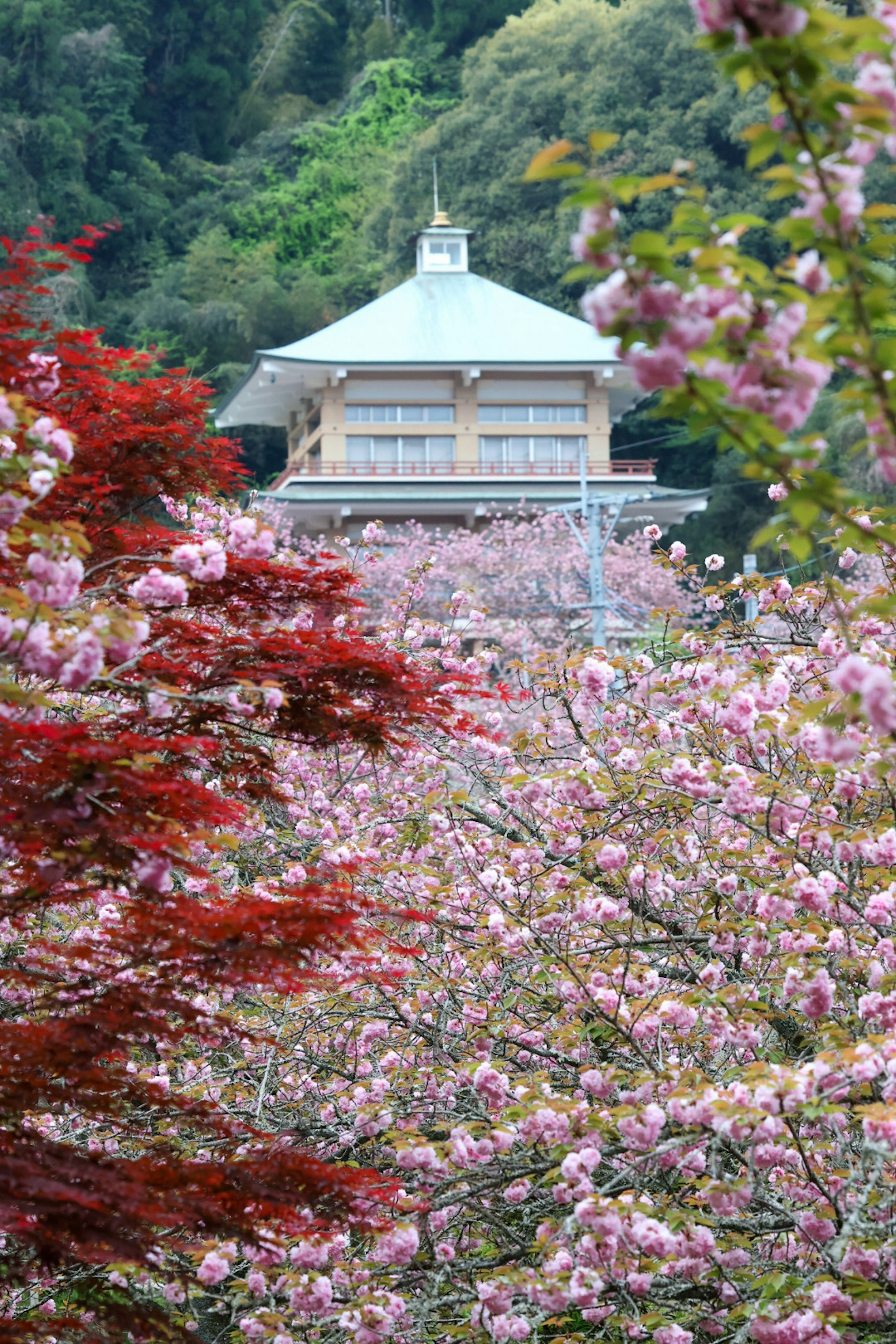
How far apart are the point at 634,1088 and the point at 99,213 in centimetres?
3659

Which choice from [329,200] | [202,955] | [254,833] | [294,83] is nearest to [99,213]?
[329,200]

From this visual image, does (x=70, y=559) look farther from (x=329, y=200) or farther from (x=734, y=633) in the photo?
(x=329, y=200)

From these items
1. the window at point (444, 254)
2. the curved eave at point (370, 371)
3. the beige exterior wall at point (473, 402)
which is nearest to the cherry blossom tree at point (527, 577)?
the beige exterior wall at point (473, 402)

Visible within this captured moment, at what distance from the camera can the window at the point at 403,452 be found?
84.1 ft

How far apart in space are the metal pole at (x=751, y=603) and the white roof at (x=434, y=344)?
1358 cm

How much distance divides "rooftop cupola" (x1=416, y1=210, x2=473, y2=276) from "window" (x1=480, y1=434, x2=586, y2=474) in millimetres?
4775

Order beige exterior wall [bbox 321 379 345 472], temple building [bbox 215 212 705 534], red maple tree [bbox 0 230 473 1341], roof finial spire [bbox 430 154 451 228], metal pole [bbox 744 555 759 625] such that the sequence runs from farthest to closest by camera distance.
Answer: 1. roof finial spire [bbox 430 154 451 228]
2. beige exterior wall [bbox 321 379 345 472]
3. temple building [bbox 215 212 705 534]
4. metal pole [bbox 744 555 759 625]
5. red maple tree [bbox 0 230 473 1341]

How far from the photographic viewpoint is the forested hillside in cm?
3294

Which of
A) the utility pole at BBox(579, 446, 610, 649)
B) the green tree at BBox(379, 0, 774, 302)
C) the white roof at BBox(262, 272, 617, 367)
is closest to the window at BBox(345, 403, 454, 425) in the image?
the white roof at BBox(262, 272, 617, 367)

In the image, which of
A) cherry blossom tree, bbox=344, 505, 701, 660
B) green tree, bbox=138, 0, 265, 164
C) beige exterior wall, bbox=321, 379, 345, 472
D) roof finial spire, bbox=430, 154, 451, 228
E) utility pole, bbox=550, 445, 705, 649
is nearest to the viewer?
utility pole, bbox=550, 445, 705, 649

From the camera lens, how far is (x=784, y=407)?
1.94 meters

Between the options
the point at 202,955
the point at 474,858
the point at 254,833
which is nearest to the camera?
the point at 202,955

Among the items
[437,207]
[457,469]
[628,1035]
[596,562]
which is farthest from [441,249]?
[628,1035]

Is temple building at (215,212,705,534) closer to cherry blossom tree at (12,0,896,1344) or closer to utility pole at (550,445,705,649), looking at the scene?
utility pole at (550,445,705,649)
